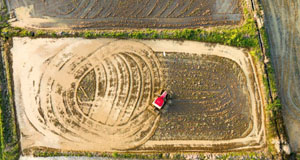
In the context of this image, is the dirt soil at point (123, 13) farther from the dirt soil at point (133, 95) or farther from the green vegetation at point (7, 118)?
the green vegetation at point (7, 118)

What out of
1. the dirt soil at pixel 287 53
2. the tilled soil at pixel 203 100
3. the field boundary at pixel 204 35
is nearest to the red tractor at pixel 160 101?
the tilled soil at pixel 203 100

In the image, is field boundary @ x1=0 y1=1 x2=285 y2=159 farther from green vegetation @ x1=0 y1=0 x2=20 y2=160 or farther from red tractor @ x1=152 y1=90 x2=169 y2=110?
red tractor @ x1=152 y1=90 x2=169 y2=110

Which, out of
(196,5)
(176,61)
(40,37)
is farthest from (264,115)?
(40,37)

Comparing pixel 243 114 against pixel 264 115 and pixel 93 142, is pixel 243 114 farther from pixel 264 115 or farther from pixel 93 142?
pixel 93 142

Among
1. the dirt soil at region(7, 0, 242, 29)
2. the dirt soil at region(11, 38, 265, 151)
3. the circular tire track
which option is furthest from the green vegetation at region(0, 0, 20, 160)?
the dirt soil at region(7, 0, 242, 29)

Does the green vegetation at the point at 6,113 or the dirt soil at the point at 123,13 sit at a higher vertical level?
the dirt soil at the point at 123,13

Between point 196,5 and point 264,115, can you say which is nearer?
point 264,115
